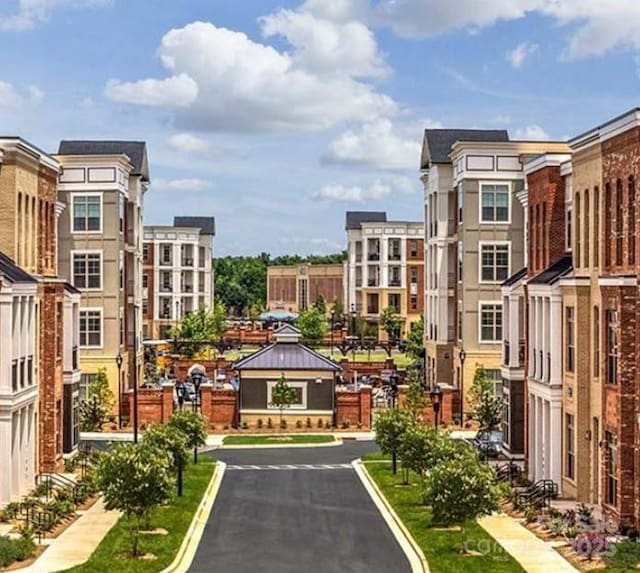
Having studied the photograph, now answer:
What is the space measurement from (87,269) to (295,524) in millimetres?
30415

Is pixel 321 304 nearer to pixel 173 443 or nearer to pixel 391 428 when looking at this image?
pixel 391 428

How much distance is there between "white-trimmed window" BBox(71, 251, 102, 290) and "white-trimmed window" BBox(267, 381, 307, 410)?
10.7m

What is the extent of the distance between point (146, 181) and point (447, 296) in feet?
63.2

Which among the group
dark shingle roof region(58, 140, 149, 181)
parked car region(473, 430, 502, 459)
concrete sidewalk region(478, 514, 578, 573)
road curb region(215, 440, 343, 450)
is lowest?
concrete sidewalk region(478, 514, 578, 573)

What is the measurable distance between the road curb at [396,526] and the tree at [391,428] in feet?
4.40

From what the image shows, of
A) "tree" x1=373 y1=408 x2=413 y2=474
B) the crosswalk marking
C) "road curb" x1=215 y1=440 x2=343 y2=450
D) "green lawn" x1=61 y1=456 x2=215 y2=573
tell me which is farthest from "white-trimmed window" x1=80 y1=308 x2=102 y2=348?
"green lawn" x1=61 y1=456 x2=215 y2=573

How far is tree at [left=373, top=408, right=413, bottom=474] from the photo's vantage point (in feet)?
129

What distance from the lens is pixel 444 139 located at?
6506cm

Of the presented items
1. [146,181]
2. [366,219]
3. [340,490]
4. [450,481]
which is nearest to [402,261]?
[366,219]

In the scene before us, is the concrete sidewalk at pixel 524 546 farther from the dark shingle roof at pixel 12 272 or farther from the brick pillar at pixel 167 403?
the brick pillar at pixel 167 403

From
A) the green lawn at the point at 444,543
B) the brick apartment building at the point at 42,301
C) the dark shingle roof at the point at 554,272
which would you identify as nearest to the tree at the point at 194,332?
the brick apartment building at the point at 42,301

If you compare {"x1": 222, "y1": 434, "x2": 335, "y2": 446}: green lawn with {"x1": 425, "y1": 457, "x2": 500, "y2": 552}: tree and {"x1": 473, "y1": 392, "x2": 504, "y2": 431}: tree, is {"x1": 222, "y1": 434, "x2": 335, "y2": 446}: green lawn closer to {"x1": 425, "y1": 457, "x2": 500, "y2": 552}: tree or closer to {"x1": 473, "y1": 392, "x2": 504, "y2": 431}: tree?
{"x1": 473, "y1": 392, "x2": 504, "y2": 431}: tree

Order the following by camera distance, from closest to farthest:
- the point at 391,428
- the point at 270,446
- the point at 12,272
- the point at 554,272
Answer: the point at 12,272 < the point at 554,272 < the point at 391,428 < the point at 270,446

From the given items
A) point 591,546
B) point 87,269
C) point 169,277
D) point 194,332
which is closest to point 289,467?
point 591,546
